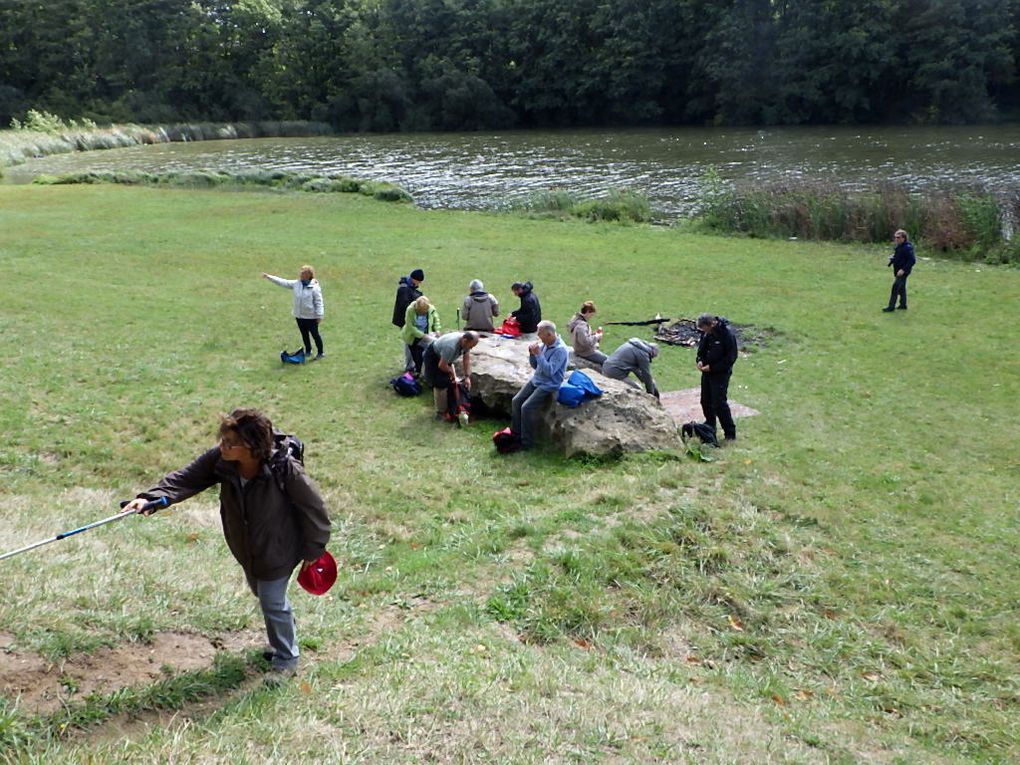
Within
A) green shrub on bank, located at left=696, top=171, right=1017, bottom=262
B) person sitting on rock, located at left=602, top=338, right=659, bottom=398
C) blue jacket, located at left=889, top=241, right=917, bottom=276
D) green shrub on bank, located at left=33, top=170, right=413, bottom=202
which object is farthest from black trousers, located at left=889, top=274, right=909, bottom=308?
green shrub on bank, located at left=33, top=170, right=413, bottom=202

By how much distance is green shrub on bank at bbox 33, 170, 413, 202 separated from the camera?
4053 centimetres

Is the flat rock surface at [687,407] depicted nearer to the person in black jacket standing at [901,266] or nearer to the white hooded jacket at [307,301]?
the white hooded jacket at [307,301]

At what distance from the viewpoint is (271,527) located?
564 cm

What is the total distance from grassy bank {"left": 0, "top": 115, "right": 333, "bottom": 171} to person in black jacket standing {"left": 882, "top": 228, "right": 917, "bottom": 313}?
47.5 meters

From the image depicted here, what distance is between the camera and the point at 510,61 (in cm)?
8856

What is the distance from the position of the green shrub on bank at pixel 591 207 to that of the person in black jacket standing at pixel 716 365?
68.9 feet

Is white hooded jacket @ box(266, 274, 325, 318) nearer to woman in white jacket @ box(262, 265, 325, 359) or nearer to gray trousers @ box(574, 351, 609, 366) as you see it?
woman in white jacket @ box(262, 265, 325, 359)

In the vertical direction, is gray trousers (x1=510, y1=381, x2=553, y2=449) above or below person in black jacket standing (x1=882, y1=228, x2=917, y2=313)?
below

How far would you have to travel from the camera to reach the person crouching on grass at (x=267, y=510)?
18.2ft

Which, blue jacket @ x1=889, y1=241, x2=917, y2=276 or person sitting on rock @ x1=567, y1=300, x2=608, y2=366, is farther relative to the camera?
blue jacket @ x1=889, y1=241, x2=917, y2=276

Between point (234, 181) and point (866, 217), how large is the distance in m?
30.0

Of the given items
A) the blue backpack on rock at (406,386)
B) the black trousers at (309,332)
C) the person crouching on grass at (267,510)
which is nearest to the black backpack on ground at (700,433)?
the blue backpack on rock at (406,386)

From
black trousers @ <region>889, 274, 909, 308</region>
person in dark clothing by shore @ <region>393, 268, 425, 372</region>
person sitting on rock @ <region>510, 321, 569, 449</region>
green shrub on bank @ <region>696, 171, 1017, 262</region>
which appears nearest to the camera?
person sitting on rock @ <region>510, 321, 569, 449</region>

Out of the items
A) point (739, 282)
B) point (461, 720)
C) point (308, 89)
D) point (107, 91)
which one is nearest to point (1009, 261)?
point (739, 282)
